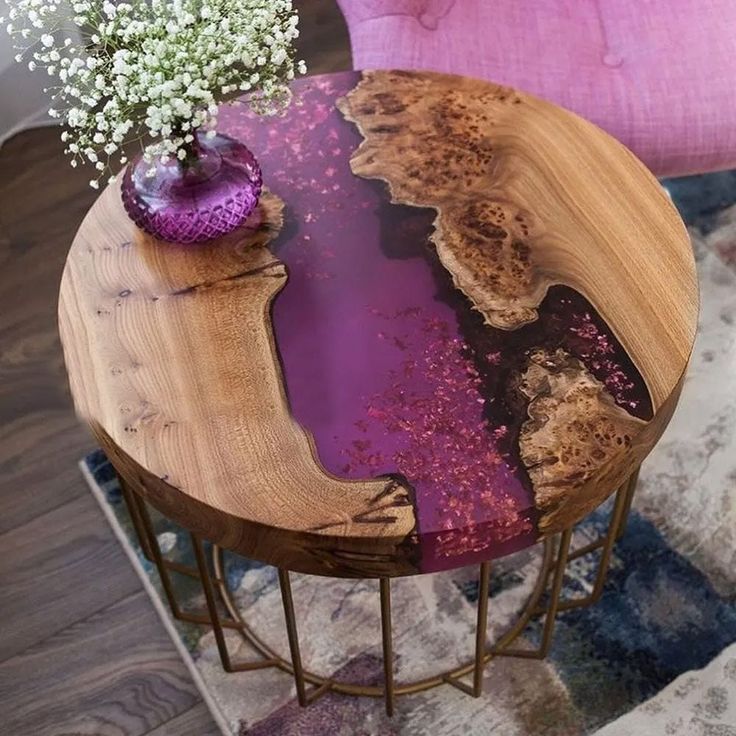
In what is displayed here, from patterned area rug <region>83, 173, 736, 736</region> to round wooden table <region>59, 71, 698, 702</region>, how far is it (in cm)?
19

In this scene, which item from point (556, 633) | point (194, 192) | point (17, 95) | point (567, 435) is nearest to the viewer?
point (567, 435)

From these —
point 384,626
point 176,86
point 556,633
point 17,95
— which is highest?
point 176,86

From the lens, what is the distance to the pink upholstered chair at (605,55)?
51.9 inches

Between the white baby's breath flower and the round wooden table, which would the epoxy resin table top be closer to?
the round wooden table

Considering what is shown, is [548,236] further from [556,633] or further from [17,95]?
[17,95]

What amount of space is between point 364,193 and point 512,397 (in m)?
0.30

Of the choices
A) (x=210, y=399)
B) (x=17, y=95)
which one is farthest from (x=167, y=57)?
(x=17, y=95)

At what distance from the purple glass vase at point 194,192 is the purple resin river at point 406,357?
0.07m

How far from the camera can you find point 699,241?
1661mm

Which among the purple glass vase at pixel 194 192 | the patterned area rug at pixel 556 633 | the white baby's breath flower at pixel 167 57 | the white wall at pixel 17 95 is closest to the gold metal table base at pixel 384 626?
the patterned area rug at pixel 556 633

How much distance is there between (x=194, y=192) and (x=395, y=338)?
24cm

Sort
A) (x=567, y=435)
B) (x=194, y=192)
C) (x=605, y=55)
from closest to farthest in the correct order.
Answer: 1. (x=567, y=435)
2. (x=194, y=192)
3. (x=605, y=55)

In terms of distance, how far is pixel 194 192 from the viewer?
39.8 inches

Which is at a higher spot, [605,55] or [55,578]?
[605,55]
